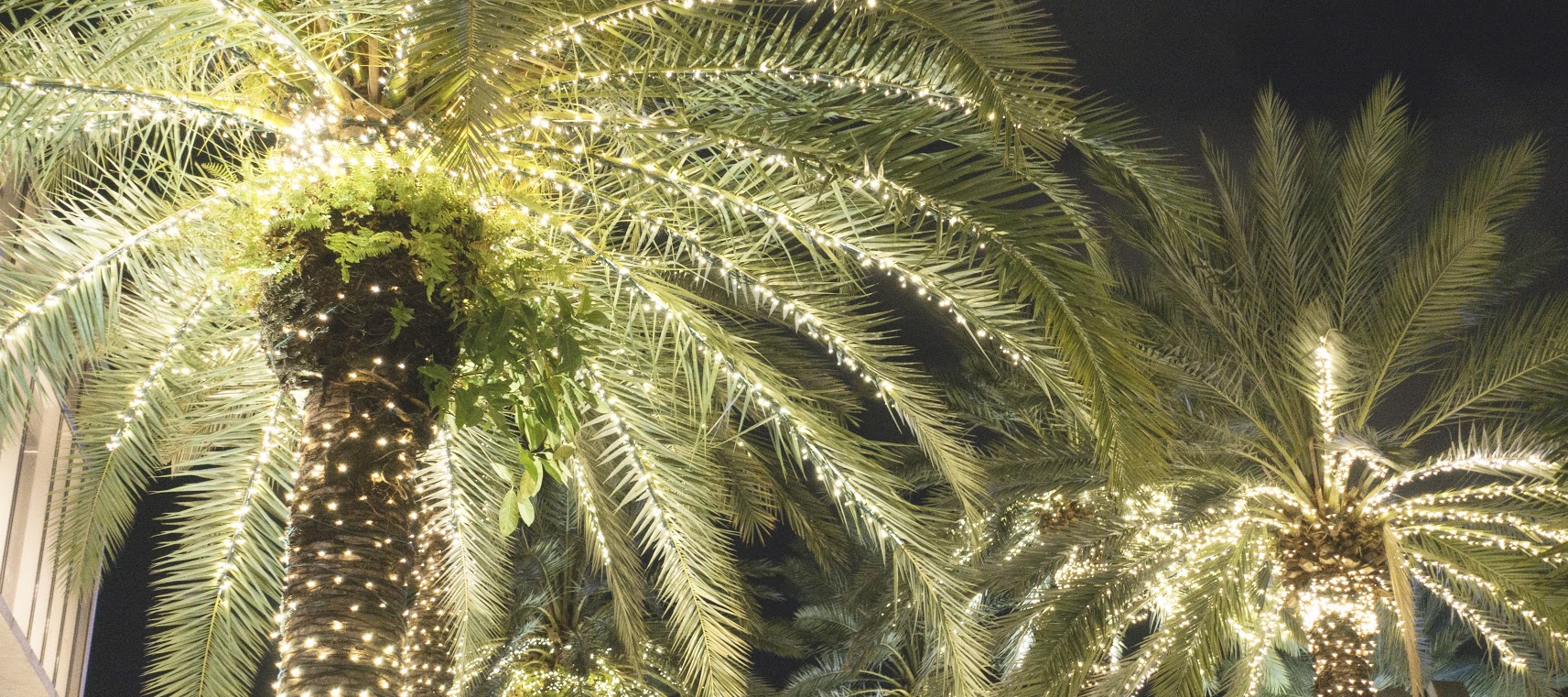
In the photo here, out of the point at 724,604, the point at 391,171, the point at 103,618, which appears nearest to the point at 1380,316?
the point at 724,604

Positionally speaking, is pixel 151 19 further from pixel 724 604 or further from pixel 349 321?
pixel 724 604

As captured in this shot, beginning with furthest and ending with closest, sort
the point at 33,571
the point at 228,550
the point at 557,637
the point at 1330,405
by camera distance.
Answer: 1. the point at 557,637
2. the point at 33,571
3. the point at 1330,405
4. the point at 228,550

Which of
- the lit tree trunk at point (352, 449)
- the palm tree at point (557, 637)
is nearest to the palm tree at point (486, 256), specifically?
the lit tree trunk at point (352, 449)

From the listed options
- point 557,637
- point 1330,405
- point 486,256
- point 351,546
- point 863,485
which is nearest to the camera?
point 351,546

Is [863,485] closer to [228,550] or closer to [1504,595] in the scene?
[228,550]

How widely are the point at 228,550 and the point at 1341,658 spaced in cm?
819

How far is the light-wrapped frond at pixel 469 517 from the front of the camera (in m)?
7.05

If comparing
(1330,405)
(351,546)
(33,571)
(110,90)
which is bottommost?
(33,571)

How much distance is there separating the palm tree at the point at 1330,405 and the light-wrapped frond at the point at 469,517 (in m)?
3.91

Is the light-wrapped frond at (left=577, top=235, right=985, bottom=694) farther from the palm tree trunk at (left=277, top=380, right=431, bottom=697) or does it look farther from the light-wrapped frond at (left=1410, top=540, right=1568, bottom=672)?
the light-wrapped frond at (left=1410, top=540, right=1568, bottom=672)

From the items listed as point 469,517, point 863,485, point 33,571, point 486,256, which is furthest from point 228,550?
point 33,571

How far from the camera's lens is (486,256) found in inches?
194

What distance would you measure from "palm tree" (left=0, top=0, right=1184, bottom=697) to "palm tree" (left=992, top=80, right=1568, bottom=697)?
12.8 ft

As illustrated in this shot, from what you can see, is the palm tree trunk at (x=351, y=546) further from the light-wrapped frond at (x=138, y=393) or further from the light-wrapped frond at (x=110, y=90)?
the light-wrapped frond at (x=138, y=393)
